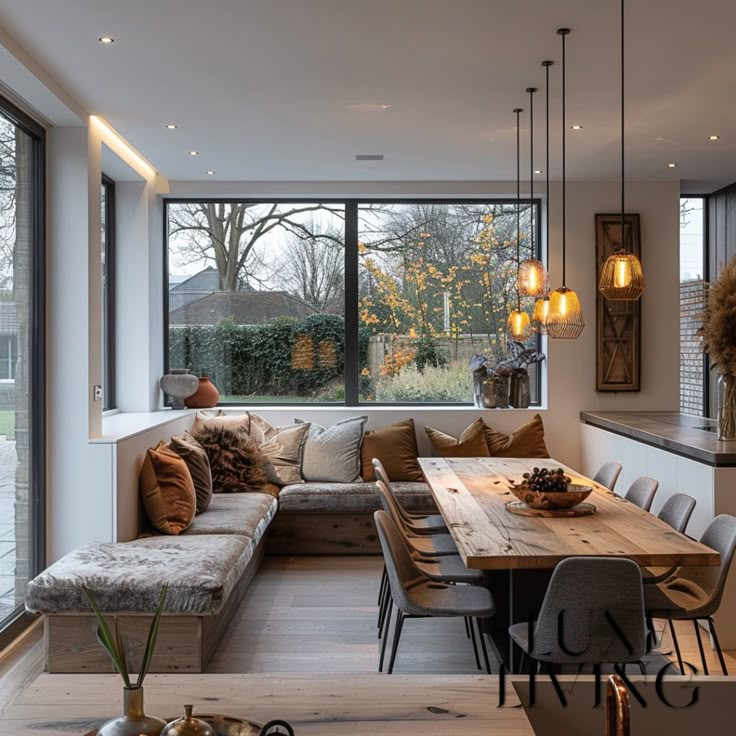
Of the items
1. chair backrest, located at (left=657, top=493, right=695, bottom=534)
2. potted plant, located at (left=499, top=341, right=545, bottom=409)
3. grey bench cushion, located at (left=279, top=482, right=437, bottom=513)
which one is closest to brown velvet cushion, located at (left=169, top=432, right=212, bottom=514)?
grey bench cushion, located at (left=279, top=482, right=437, bottom=513)

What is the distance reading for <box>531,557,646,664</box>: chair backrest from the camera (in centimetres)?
265

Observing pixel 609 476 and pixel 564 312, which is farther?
pixel 609 476

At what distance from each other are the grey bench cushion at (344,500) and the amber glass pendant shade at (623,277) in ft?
9.55

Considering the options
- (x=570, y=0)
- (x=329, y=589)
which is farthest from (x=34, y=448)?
(x=570, y=0)

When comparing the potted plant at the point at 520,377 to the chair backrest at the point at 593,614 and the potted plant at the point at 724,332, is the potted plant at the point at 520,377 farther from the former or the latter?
the chair backrest at the point at 593,614

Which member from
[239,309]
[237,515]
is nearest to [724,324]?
[237,515]

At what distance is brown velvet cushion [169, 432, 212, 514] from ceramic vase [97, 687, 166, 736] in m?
4.12

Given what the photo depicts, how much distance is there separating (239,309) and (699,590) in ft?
15.1

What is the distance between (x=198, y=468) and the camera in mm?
5285

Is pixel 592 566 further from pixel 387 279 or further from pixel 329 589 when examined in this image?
pixel 387 279


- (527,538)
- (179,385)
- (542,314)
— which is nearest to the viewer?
→ (527,538)

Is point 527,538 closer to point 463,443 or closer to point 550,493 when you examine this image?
point 550,493

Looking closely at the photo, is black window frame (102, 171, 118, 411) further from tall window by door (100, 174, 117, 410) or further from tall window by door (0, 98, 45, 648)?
tall window by door (0, 98, 45, 648)

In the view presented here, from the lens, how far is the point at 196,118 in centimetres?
497
